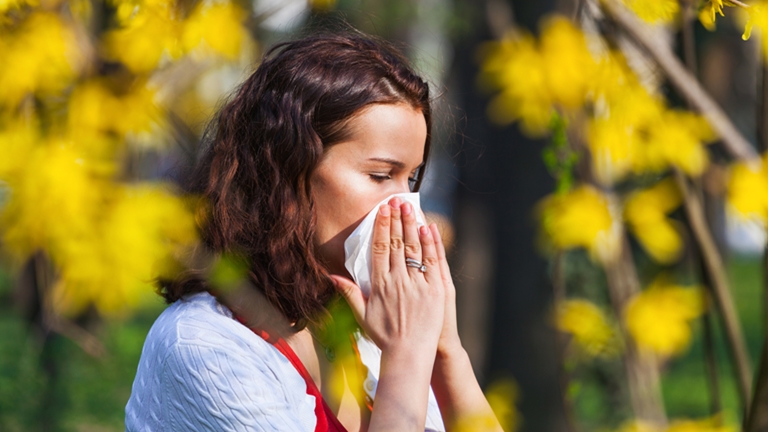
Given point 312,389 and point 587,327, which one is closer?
point 312,389

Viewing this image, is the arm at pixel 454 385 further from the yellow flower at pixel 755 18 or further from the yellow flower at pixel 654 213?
the yellow flower at pixel 654 213

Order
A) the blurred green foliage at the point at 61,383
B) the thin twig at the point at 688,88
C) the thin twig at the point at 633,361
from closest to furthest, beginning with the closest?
the thin twig at the point at 688,88 → the thin twig at the point at 633,361 → the blurred green foliage at the point at 61,383

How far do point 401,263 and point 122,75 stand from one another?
3.48 feet

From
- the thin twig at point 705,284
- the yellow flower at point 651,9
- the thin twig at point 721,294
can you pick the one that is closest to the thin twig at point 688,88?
the thin twig at point 705,284

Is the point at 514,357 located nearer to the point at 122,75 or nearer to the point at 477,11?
the point at 477,11

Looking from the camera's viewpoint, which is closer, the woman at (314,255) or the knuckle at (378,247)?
the woman at (314,255)

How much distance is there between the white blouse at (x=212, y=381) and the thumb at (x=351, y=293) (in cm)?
19

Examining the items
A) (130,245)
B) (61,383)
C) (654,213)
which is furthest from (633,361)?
(61,383)

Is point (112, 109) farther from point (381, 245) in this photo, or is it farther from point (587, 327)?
point (587, 327)

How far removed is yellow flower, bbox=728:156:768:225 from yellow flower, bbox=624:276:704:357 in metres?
0.58

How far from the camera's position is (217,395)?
4.75 feet

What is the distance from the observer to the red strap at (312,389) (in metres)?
1.60

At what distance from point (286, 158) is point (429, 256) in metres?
0.38

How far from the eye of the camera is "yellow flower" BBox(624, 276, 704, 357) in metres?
2.67
